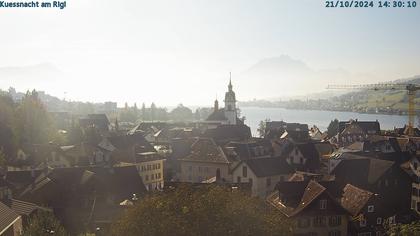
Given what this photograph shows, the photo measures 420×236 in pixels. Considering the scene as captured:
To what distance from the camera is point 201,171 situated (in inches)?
2222

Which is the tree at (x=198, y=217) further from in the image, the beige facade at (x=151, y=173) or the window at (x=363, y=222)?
the beige facade at (x=151, y=173)

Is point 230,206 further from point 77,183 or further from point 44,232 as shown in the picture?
point 77,183

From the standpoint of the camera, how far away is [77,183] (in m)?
38.9

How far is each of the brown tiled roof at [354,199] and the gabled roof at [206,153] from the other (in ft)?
60.1

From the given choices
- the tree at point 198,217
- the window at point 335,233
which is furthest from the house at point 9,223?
the window at point 335,233

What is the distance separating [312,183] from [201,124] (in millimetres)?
73531

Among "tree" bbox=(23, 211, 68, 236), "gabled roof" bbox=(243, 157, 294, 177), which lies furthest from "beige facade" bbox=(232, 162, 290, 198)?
"tree" bbox=(23, 211, 68, 236)

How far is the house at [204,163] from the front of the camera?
54469 mm

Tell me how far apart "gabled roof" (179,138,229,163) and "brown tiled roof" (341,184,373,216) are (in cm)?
1833

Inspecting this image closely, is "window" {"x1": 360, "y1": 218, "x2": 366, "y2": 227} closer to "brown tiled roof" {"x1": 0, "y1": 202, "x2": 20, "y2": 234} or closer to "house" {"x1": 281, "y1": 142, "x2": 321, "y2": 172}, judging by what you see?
"house" {"x1": 281, "y1": 142, "x2": 321, "y2": 172}

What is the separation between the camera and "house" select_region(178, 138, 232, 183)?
54.5 m

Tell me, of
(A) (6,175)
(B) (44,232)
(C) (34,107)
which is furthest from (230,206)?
(C) (34,107)

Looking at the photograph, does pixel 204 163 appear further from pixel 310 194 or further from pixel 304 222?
pixel 304 222

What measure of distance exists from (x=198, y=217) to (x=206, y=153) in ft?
115
